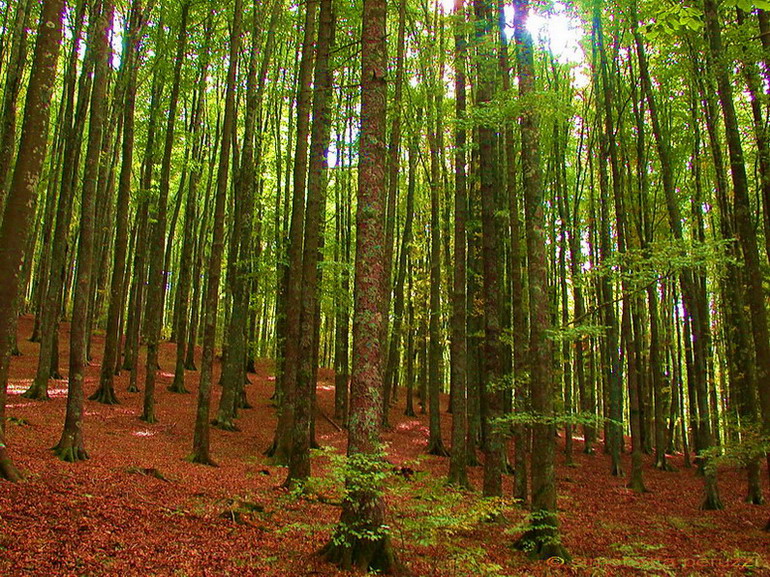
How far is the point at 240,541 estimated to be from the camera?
6.40 m

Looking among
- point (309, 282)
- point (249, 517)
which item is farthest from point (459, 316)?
point (249, 517)

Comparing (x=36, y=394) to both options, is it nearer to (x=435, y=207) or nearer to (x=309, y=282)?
(x=309, y=282)

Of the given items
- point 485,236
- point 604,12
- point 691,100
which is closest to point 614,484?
point 485,236

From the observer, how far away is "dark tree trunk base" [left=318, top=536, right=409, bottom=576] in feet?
18.1

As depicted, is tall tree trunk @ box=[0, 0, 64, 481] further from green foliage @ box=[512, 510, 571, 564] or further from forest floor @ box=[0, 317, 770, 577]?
green foliage @ box=[512, 510, 571, 564]

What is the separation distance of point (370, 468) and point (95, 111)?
8.31 m

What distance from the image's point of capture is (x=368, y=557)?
559 cm

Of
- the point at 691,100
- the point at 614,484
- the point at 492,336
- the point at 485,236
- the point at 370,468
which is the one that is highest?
the point at 691,100

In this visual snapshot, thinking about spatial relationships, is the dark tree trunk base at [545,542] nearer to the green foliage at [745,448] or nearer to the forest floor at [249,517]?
the forest floor at [249,517]

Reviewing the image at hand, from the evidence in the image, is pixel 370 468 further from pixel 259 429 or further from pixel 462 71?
pixel 259 429


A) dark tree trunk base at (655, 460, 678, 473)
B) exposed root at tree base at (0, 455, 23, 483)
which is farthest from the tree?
dark tree trunk base at (655, 460, 678, 473)

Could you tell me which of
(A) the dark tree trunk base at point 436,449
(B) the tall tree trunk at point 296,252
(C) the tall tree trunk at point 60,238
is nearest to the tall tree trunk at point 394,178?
(B) the tall tree trunk at point 296,252

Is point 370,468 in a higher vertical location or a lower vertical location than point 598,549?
higher

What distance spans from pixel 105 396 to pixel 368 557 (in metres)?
12.8
